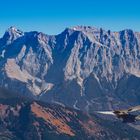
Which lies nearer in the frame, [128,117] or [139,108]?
[139,108]

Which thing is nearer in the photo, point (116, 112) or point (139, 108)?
point (139, 108)
